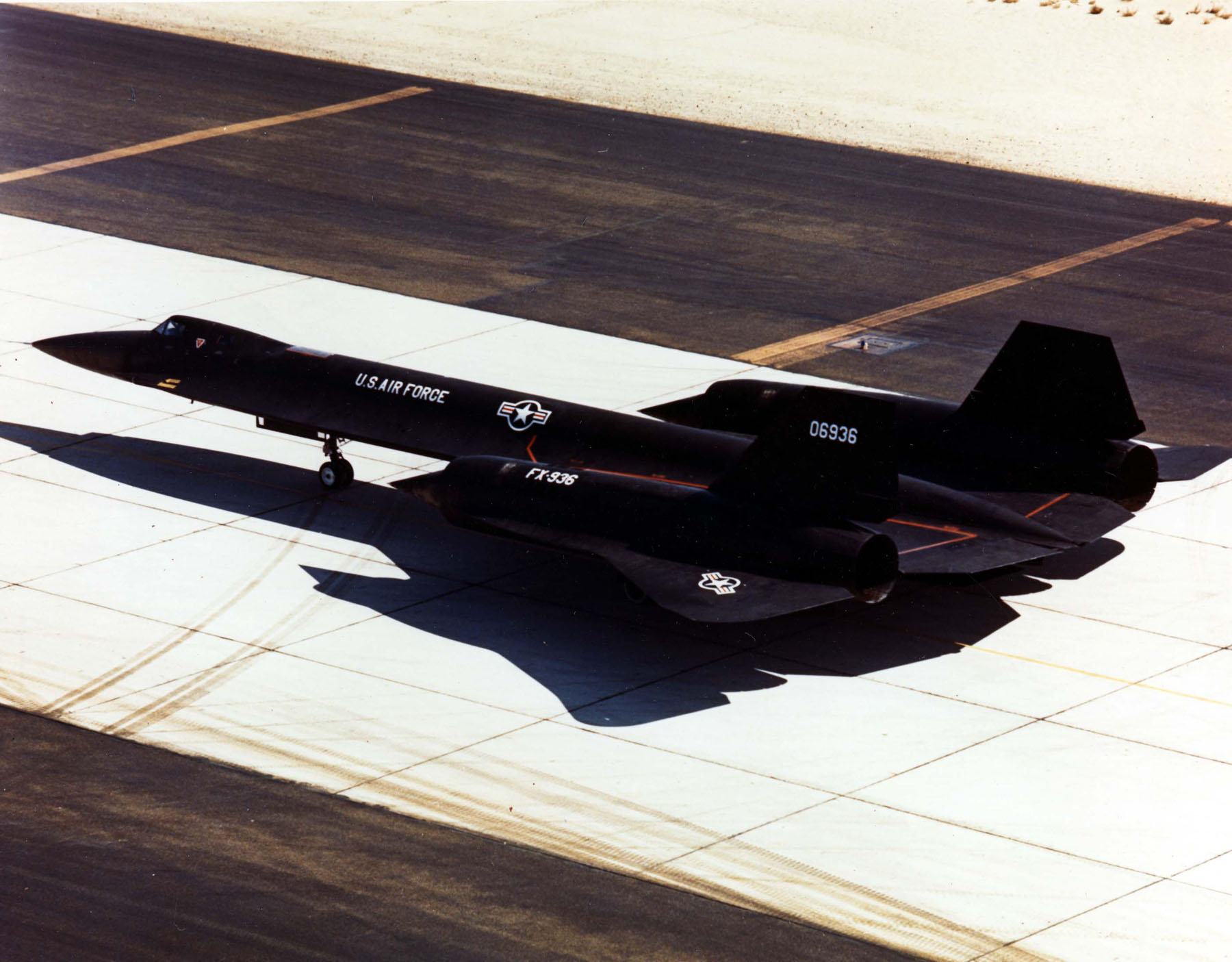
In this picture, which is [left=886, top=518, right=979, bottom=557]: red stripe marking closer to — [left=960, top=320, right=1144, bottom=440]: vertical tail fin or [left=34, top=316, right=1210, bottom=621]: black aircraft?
[left=34, top=316, right=1210, bottom=621]: black aircraft

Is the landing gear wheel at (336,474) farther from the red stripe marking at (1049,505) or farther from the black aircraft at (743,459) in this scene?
the red stripe marking at (1049,505)

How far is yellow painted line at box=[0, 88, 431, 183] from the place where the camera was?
46.8m

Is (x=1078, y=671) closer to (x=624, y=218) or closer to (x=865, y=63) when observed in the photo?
(x=624, y=218)

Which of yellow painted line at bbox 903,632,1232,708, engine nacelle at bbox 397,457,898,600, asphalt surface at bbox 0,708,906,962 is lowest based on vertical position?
asphalt surface at bbox 0,708,906,962

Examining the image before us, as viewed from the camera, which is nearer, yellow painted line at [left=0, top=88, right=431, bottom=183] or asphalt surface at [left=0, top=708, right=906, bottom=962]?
asphalt surface at [left=0, top=708, right=906, bottom=962]

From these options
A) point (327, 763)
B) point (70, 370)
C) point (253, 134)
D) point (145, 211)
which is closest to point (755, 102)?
point (253, 134)

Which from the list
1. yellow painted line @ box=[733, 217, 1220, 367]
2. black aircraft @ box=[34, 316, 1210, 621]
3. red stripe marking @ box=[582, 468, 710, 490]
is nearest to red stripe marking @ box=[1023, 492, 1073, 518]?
black aircraft @ box=[34, 316, 1210, 621]

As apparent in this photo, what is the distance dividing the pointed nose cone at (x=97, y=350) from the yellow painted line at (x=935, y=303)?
39.2 ft

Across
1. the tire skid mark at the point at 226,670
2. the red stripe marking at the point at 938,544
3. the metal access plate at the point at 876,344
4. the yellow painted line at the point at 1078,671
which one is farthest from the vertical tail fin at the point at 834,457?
the metal access plate at the point at 876,344

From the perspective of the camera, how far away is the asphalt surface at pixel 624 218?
37719mm

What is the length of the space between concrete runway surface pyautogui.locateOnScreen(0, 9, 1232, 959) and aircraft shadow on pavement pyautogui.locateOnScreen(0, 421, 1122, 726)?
0.22ft

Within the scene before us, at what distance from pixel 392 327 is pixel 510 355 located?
284 centimetres

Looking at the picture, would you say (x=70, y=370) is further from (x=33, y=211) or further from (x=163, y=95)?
(x=163, y=95)

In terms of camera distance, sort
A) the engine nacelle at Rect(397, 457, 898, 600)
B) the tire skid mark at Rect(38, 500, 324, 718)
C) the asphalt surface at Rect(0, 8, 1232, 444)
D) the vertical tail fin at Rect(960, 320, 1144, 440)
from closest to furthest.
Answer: the tire skid mark at Rect(38, 500, 324, 718)
the engine nacelle at Rect(397, 457, 898, 600)
the vertical tail fin at Rect(960, 320, 1144, 440)
the asphalt surface at Rect(0, 8, 1232, 444)
